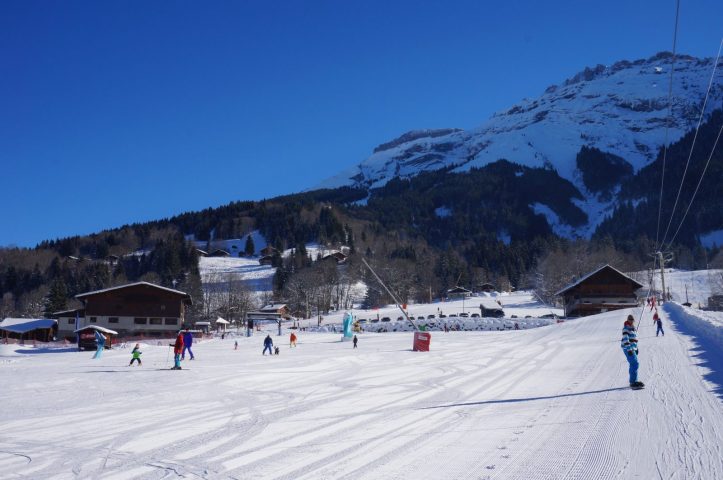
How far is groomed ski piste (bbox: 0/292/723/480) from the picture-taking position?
7.57m

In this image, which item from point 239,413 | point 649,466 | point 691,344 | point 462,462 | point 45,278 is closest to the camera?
point 649,466

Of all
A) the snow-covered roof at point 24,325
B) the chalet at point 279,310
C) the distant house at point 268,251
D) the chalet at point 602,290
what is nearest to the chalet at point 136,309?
the snow-covered roof at point 24,325

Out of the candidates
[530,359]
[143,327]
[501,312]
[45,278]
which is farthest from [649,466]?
[45,278]

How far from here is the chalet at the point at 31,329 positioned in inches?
3127

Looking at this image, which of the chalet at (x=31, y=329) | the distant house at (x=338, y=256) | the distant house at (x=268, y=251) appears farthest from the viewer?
the distant house at (x=268, y=251)

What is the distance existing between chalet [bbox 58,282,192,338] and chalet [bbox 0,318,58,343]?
57.2 feet

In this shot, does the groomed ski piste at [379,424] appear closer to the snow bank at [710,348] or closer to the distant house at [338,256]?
the snow bank at [710,348]

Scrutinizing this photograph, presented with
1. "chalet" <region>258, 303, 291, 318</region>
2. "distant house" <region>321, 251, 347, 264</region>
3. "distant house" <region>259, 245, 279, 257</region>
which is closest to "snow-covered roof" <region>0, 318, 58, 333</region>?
"chalet" <region>258, 303, 291, 318</region>

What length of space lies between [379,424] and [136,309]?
210 ft

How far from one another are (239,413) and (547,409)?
644 cm

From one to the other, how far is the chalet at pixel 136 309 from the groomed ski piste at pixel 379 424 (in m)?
50.9

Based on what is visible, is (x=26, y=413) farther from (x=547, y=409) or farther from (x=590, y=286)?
(x=590, y=286)

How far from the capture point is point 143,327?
68.2 metres

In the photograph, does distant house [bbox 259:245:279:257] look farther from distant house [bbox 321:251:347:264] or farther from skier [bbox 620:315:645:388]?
skier [bbox 620:315:645:388]
